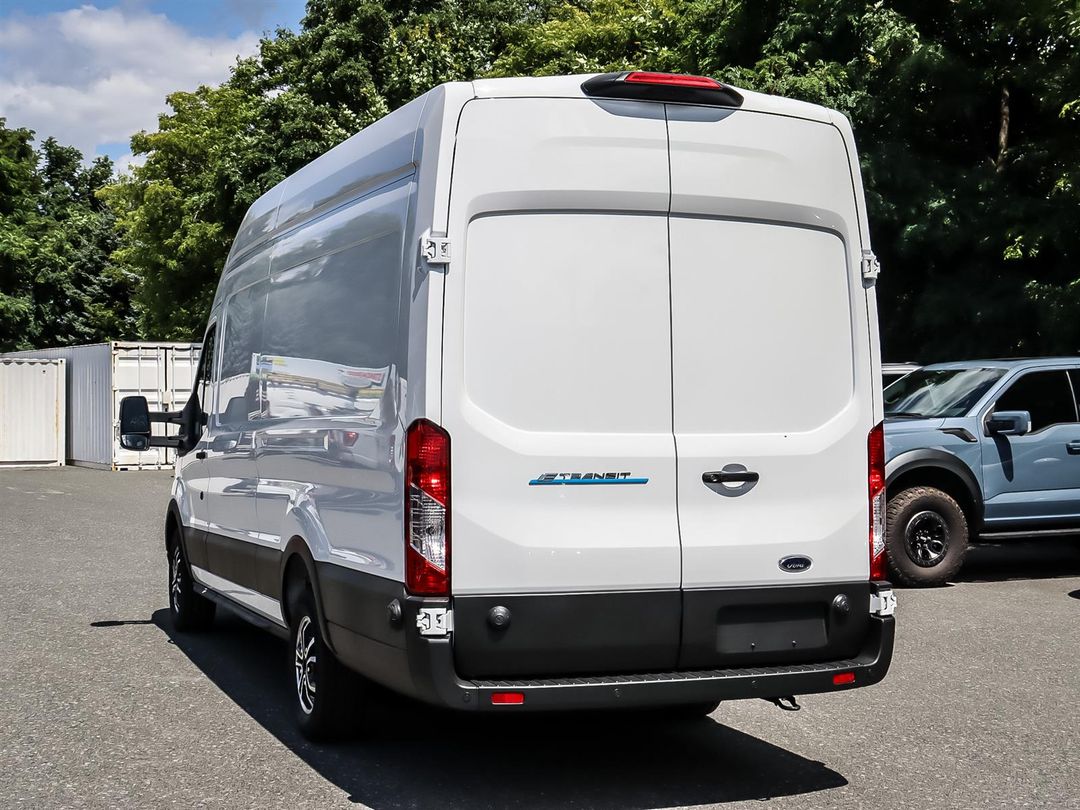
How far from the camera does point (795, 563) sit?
5.55 m

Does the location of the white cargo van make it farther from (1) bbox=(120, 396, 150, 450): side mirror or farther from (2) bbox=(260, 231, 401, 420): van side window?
(1) bbox=(120, 396, 150, 450): side mirror

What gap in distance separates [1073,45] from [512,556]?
16021 millimetres

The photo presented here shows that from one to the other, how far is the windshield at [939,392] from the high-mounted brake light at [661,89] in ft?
24.2

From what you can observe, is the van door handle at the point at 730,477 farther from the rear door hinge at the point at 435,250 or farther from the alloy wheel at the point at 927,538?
the alloy wheel at the point at 927,538

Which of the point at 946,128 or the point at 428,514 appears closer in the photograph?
the point at 428,514

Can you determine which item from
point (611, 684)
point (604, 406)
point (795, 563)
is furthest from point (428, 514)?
point (795, 563)

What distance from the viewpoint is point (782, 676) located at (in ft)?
Result: 17.8

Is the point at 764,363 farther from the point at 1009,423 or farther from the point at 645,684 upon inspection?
the point at 1009,423

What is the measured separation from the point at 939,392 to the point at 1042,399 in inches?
36.0

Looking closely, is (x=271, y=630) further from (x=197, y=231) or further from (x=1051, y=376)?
(x=197, y=231)

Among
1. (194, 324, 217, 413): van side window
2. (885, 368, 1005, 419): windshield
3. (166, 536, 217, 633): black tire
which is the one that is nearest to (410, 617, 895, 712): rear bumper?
(194, 324, 217, 413): van side window

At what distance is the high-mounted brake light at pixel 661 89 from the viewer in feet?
17.8

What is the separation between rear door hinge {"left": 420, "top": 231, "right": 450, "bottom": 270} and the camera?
5156 millimetres

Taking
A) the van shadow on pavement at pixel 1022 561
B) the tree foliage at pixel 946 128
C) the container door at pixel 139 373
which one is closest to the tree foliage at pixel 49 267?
the container door at pixel 139 373
